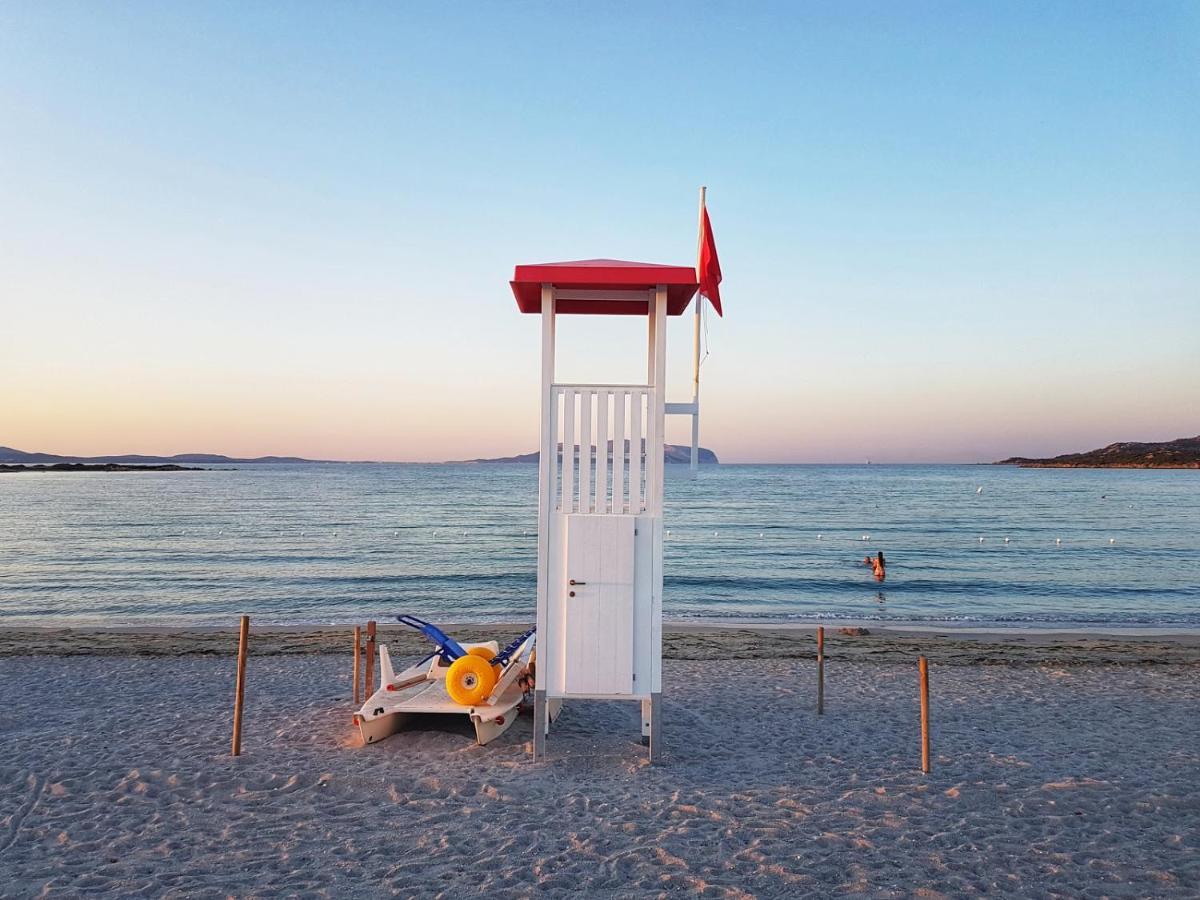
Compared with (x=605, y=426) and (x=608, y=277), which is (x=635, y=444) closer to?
(x=605, y=426)

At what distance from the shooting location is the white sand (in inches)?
213

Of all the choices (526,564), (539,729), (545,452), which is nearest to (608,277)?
(545,452)

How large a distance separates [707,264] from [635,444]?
181 cm

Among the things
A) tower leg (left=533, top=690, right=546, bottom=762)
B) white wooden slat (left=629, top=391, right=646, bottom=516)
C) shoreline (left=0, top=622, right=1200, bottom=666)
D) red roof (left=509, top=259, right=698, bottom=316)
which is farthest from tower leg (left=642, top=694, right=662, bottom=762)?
shoreline (left=0, top=622, right=1200, bottom=666)

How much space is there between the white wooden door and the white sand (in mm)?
858

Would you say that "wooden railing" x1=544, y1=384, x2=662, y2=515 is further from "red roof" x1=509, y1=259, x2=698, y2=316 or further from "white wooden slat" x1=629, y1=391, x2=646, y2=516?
"red roof" x1=509, y1=259, x2=698, y2=316

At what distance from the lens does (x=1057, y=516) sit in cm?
5028

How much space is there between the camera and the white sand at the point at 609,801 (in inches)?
213

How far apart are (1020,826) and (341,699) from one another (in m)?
7.36

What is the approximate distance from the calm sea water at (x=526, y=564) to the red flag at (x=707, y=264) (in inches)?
66.9

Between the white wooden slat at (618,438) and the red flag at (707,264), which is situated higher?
the red flag at (707,264)

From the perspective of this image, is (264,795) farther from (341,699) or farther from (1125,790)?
(1125,790)

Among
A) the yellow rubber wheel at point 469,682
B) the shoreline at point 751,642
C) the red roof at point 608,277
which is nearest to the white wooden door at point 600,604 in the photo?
the yellow rubber wheel at point 469,682

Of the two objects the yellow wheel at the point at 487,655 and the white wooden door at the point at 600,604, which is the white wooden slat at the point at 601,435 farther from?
the yellow wheel at the point at 487,655
